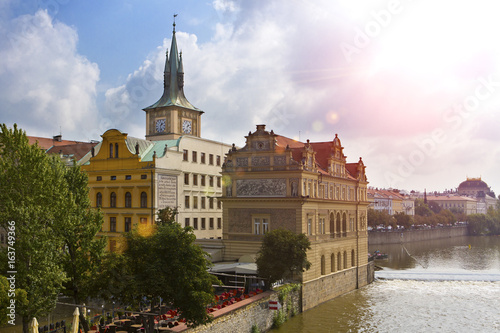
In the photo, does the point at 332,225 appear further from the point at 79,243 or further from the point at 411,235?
the point at 411,235

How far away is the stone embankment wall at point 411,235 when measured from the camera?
123 m

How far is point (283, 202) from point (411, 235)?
10338 cm

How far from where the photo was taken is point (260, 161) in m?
48.6

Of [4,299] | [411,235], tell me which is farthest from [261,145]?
[411,235]

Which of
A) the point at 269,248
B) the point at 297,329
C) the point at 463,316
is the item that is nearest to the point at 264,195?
the point at 269,248

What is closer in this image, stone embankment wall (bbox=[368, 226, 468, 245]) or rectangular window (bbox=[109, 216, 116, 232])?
rectangular window (bbox=[109, 216, 116, 232])

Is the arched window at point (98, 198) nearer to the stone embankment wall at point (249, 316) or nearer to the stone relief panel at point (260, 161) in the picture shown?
the stone relief panel at point (260, 161)

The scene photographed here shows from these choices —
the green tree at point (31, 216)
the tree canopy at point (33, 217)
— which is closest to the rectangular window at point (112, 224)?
the tree canopy at point (33, 217)

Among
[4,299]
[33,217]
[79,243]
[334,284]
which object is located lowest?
[334,284]

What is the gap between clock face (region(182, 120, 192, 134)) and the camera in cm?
7375

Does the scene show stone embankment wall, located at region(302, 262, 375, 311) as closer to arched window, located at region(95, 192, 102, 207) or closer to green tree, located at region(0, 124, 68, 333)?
green tree, located at region(0, 124, 68, 333)

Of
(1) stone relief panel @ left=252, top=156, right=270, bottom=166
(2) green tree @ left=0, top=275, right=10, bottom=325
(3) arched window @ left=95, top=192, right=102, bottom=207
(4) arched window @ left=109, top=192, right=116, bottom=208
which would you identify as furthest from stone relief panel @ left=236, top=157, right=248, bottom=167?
(2) green tree @ left=0, top=275, right=10, bottom=325

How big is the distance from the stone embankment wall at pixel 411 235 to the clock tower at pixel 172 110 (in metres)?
62.4

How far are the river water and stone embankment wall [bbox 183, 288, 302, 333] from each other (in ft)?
4.21
